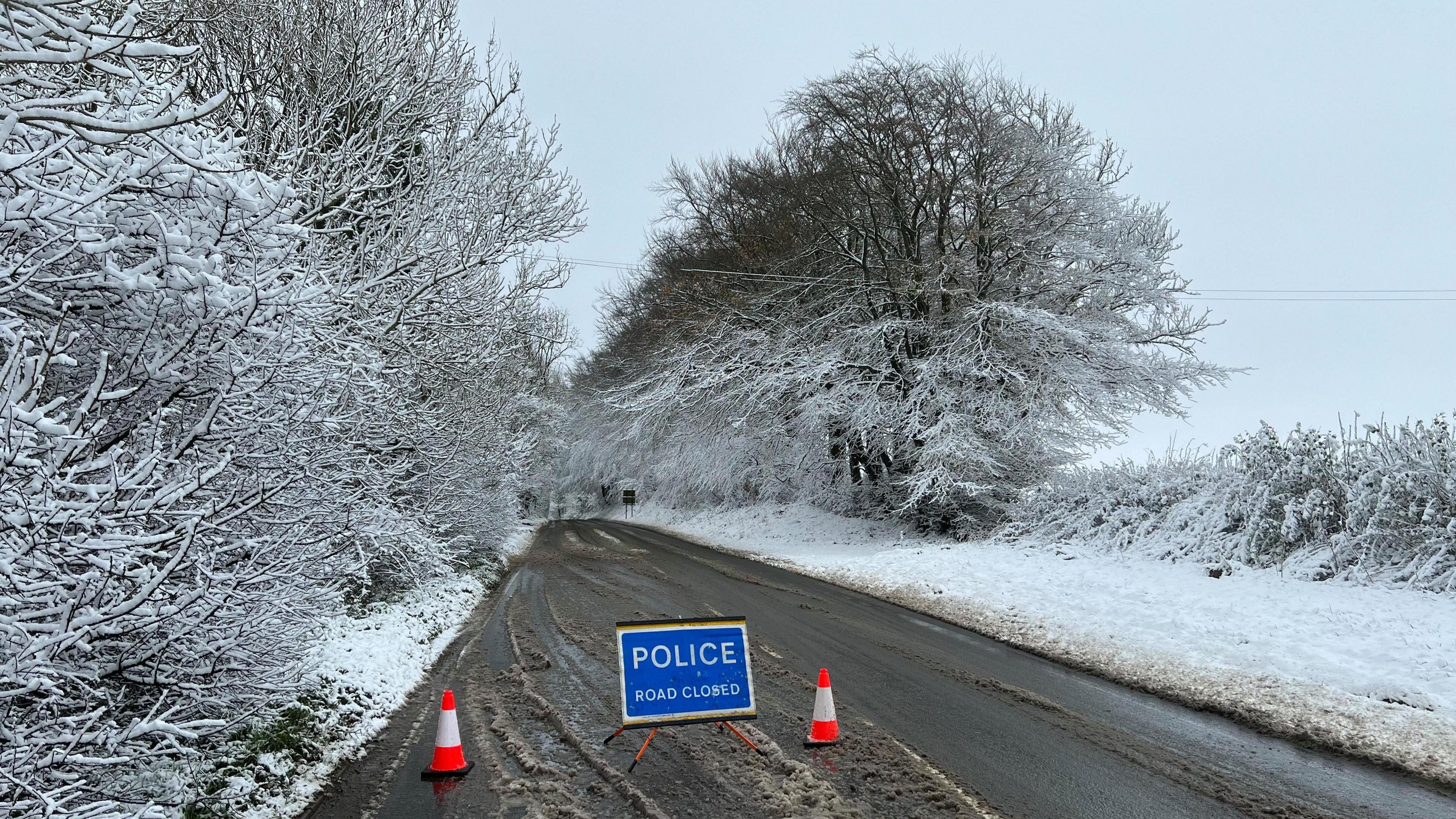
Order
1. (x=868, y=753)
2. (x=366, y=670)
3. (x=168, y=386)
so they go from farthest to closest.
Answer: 1. (x=366, y=670)
2. (x=868, y=753)
3. (x=168, y=386)

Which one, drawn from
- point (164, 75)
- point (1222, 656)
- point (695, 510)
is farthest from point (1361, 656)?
point (695, 510)

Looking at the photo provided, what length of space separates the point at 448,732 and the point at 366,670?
2.89 m

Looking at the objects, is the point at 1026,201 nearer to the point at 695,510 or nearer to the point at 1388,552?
the point at 1388,552

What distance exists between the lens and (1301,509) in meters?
12.4

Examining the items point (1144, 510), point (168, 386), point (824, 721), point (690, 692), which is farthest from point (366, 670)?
point (1144, 510)

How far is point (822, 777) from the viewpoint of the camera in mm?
5641

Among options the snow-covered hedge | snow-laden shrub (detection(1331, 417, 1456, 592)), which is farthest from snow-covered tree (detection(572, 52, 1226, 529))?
snow-laden shrub (detection(1331, 417, 1456, 592))

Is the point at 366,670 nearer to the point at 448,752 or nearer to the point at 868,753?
the point at 448,752

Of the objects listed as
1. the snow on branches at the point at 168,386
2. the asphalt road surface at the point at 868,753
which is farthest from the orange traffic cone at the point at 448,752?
the snow on branches at the point at 168,386

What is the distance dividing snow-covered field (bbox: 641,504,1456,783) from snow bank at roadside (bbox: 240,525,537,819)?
7381mm

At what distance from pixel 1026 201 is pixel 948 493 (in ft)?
26.5

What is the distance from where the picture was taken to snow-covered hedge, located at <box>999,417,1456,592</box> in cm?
1048

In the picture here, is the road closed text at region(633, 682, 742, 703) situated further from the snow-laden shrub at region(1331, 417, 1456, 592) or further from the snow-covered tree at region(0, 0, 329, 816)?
the snow-laden shrub at region(1331, 417, 1456, 592)

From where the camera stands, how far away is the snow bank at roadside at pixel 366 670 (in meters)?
5.66
